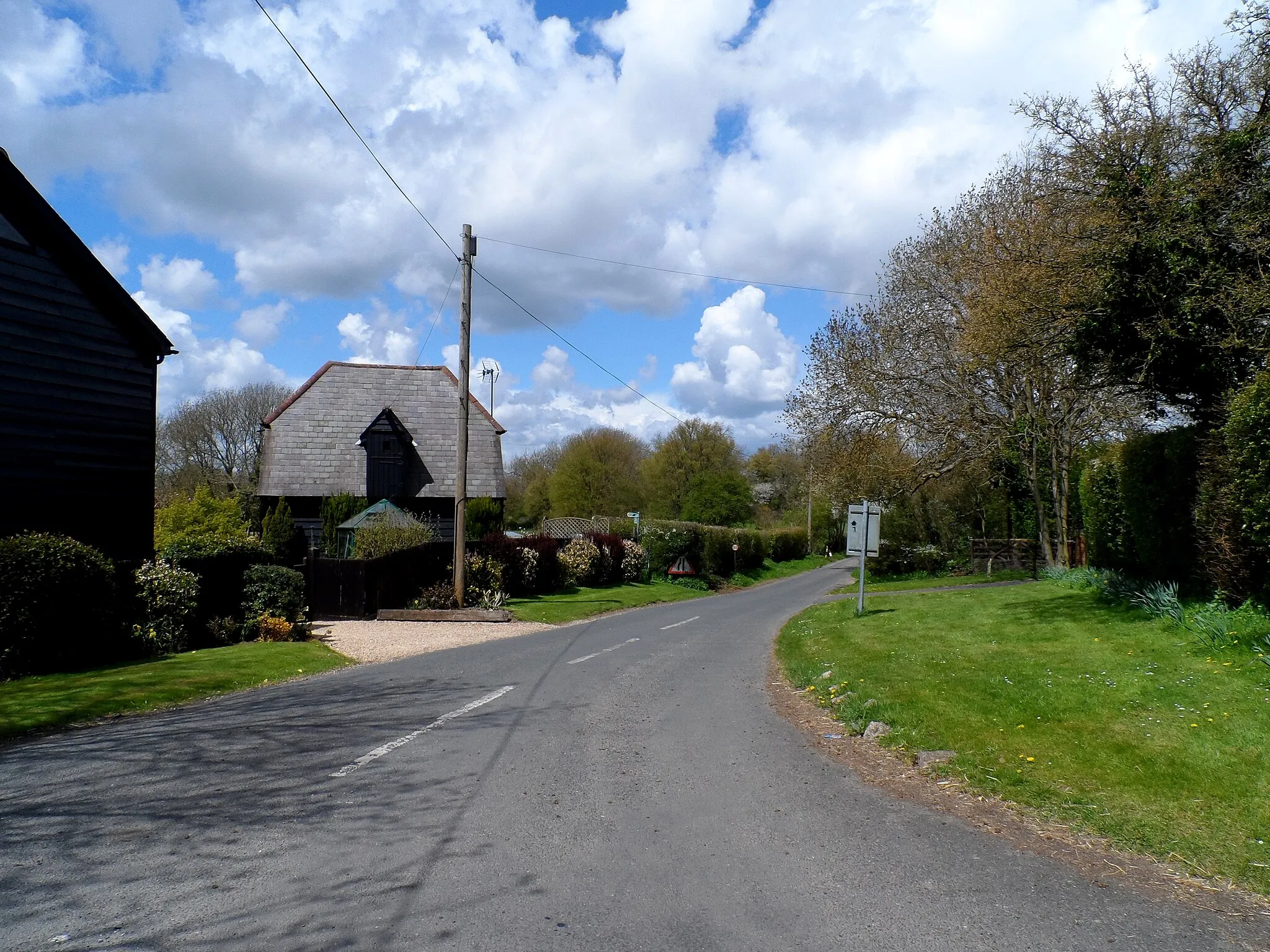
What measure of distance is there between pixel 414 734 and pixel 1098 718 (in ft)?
20.0

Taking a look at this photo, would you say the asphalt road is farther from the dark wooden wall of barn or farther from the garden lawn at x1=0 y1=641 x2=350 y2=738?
the dark wooden wall of barn

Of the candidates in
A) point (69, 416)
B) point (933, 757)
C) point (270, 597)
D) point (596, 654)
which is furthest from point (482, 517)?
point (933, 757)

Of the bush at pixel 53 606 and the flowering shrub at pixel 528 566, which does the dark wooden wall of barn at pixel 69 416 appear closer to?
the bush at pixel 53 606

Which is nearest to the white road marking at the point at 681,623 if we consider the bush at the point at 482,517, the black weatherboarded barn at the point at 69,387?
the black weatherboarded barn at the point at 69,387

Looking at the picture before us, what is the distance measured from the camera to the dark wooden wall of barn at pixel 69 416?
53.3ft

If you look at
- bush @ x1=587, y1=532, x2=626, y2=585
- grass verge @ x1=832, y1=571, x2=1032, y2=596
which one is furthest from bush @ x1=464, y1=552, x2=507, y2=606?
grass verge @ x1=832, y1=571, x2=1032, y2=596

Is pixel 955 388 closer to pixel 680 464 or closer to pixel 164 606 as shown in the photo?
pixel 164 606

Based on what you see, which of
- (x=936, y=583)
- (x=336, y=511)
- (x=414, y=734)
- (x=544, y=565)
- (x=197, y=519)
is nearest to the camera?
(x=414, y=734)

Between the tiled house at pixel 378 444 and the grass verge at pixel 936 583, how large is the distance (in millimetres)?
14112

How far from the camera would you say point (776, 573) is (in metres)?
52.5

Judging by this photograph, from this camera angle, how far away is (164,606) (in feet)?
48.6

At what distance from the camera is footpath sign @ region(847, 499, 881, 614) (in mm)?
18766

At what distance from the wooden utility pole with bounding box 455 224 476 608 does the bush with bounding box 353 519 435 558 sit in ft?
5.74

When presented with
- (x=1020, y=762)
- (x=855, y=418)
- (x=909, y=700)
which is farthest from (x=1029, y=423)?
(x=1020, y=762)
